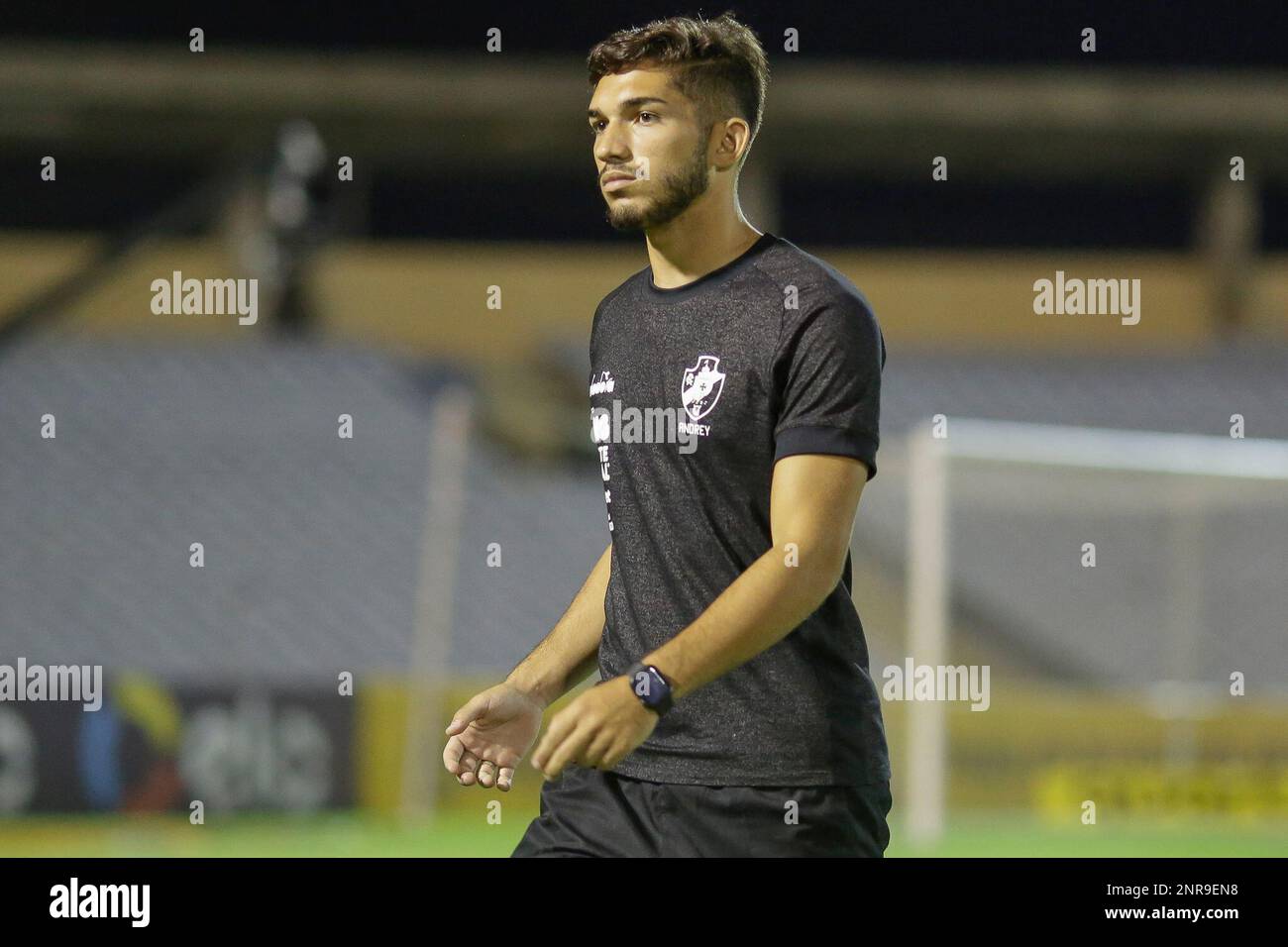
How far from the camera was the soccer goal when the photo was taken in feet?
35.8

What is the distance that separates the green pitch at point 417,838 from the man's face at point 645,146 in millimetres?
6063

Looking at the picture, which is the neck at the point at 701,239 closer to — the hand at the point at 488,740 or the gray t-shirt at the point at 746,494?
the gray t-shirt at the point at 746,494

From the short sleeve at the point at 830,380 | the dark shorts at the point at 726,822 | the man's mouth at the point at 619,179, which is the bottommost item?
the dark shorts at the point at 726,822

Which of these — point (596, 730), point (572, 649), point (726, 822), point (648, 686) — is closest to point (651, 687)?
point (648, 686)

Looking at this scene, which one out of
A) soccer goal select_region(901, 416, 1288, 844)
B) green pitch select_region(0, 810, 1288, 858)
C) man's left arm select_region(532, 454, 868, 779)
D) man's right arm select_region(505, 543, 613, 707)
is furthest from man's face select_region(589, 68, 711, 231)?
soccer goal select_region(901, 416, 1288, 844)

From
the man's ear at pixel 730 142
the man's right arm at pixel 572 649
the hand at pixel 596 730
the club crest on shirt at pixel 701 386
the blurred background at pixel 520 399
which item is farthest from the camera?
the blurred background at pixel 520 399

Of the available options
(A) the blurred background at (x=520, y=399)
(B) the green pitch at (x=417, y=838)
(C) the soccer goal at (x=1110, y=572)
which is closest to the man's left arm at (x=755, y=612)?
(B) the green pitch at (x=417, y=838)

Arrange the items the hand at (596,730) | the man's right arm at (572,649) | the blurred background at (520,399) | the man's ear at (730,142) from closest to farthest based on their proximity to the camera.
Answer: the hand at (596,730) → the man's ear at (730,142) → the man's right arm at (572,649) → the blurred background at (520,399)

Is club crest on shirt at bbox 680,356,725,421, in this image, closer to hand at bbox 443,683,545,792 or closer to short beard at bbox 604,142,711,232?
short beard at bbox 604,142,711,232

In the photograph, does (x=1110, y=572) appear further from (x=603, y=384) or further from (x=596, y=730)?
(x=596, y=730)

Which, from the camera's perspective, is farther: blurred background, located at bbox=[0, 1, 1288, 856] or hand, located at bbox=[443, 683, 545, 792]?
blurred background, located at bbox=[0, 1, 1288, 856]

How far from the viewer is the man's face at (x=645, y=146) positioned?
9.96ft

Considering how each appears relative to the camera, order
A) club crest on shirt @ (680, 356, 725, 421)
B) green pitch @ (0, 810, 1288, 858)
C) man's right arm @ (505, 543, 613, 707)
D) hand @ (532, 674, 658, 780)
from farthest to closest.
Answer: green pitch @ (0, 810, 1288, 858), man's right arm @ (505, 543, 613, 707), club crest on shirt @ (680, 356, 725, 421), hand @ (532, 674, 658, 780)
